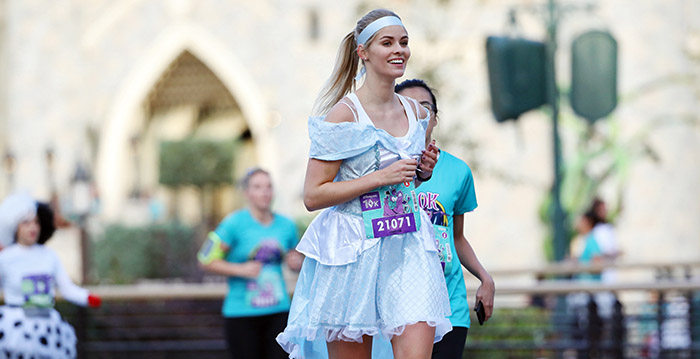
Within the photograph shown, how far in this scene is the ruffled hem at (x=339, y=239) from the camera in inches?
150

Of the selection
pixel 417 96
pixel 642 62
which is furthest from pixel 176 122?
pixel 417 96

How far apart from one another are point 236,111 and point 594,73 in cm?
1816

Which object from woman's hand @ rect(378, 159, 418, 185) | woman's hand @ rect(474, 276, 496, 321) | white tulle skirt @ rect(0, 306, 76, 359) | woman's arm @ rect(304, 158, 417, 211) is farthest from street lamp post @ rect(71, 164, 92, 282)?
woman's hand @ rect(378, 159, 418, 185)

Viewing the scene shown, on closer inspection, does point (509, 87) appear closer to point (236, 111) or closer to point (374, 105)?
point (374, 105)

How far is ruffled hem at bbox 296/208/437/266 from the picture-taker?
3.80 m

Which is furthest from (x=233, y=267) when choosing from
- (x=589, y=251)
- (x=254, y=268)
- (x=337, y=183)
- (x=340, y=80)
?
(x=589, y=251)

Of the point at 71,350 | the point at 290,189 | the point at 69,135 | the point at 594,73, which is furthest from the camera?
the point at 69,135

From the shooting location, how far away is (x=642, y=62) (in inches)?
752

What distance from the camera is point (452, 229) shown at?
461cm

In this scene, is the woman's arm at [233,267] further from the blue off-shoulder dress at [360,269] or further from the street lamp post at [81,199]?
the street lamp post at [81,199]

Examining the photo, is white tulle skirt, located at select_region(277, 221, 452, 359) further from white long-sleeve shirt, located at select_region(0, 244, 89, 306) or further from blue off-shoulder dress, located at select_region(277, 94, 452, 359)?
A: white long-sleeve shirt, located at select_region(0, 244, 89, 306)

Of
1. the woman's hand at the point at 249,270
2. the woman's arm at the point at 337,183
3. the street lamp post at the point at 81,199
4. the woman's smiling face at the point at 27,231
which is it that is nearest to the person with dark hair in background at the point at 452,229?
the woman's arm at the point at 337,183

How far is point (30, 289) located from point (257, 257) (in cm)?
150

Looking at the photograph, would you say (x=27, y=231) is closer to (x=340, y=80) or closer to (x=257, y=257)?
(x=257, y=257)
